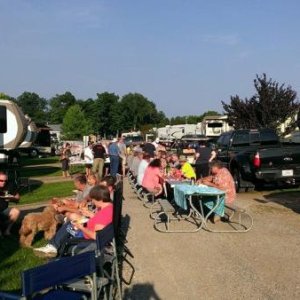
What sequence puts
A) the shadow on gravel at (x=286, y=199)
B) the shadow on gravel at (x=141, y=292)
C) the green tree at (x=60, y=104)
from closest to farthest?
the shadow on gravel at (x=141, y=292) < the shadow on gravel at (x=286, y=199) < the green tree at (x=60, y=104)

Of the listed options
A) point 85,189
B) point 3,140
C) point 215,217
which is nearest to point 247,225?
point 215,217

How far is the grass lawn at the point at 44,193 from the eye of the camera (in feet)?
49.1

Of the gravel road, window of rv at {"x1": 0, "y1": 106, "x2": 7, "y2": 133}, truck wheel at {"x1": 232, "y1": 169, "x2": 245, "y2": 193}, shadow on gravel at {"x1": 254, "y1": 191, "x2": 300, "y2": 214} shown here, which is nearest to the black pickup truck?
truck wheel at {"x1": 232, "y1": 169, "x2": 245, "y2": 193}

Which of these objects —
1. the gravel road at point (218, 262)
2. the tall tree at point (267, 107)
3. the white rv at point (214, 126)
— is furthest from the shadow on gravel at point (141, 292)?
the white rv at point (214, 126)

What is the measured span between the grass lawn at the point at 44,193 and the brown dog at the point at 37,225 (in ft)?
19.4

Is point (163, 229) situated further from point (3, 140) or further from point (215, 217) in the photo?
point (3, 140)

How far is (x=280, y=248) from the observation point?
25.8ft

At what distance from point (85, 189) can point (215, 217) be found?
250cm

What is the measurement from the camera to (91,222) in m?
6.58

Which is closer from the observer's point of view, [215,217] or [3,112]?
[215,217]

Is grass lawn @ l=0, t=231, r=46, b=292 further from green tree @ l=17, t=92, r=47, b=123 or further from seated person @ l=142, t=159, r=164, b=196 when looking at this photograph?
green tree @ l=17, t=92, r=47, b=123

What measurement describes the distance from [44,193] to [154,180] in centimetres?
536

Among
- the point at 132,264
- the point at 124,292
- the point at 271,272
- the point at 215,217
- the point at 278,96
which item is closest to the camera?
the point at 124,292

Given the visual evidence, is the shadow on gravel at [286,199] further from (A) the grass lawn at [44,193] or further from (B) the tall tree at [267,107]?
(B) the tall tree at [267,107]
